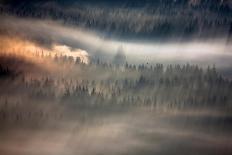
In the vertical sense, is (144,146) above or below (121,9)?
below

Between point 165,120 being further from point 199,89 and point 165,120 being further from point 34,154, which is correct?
point 34,154

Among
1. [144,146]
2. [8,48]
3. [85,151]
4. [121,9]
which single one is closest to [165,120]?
[144,146]

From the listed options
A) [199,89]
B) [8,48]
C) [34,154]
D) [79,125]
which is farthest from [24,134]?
[199,89]

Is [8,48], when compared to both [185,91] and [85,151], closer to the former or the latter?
[85,151]

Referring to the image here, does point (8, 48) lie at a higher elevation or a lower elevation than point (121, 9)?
lower

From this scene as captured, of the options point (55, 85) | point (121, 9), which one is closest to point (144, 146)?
point (55, 85)

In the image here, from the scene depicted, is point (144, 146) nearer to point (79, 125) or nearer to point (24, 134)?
point (79, 125)

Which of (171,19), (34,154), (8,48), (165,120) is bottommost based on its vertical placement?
(34,154)
